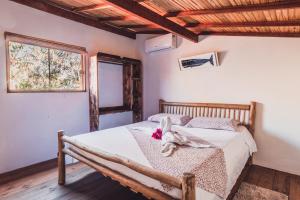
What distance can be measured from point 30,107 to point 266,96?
152 inches

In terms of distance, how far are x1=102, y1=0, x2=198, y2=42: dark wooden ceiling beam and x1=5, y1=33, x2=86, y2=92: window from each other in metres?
1.69

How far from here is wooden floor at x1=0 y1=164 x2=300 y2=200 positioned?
7.91 feet

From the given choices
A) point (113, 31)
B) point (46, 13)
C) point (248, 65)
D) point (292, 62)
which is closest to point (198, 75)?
point (248, 65)

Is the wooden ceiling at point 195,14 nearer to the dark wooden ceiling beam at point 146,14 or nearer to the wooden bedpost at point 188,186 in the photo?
the dark wooden ceiling beam at point 146,14

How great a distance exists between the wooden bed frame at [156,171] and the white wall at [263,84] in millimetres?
144

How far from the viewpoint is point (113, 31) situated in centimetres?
441

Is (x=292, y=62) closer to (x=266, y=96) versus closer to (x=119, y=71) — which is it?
(x=266, y=96)

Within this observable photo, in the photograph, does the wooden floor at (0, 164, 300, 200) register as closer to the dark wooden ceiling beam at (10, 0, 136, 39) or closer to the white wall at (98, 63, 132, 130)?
the white wall at (98, 63, 132, 130)

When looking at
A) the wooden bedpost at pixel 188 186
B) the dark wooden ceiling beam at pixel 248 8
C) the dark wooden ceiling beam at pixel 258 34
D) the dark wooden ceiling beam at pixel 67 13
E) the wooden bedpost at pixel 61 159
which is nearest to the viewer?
Result: the wooden bedpost at pixel 188 186

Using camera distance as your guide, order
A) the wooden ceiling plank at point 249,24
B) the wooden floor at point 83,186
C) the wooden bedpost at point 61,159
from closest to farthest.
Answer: the wooden floor at point 83,186
the wooden ceiling plank at point 249,24
the wooden bedpost at point 61,159

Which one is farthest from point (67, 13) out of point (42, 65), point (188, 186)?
point (188, 186)

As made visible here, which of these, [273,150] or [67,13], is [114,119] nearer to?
[67,13]

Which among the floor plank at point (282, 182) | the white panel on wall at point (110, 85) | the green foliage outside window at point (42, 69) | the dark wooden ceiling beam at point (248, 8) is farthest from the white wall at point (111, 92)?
the floor plank at point (282, 182)

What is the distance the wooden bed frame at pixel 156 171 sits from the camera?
4.93ft
